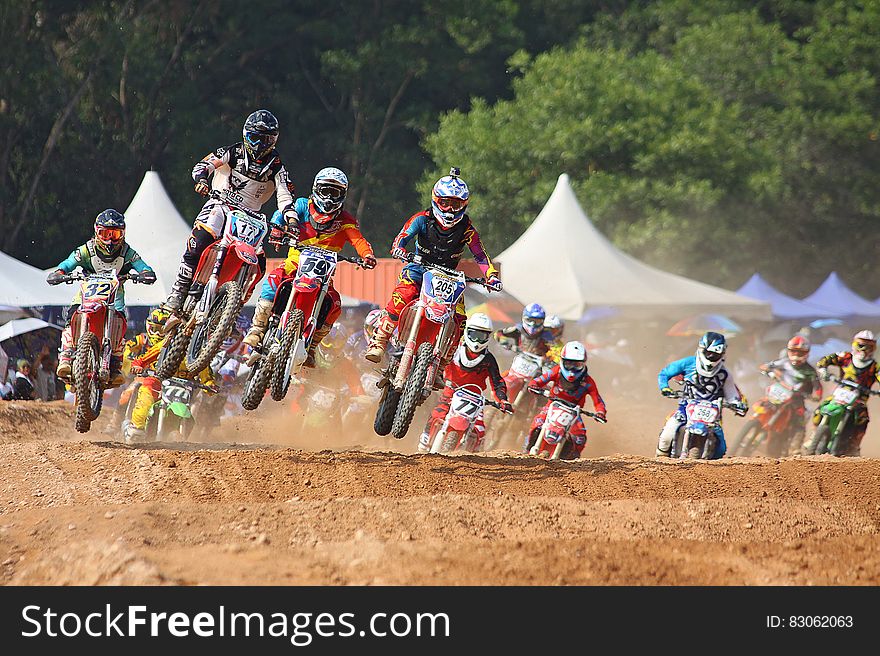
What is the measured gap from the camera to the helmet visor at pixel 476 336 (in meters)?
15.8

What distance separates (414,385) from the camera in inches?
476

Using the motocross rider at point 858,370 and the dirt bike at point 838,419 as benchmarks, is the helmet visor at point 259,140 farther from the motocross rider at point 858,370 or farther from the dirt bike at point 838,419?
the dirt bike at point 838,419

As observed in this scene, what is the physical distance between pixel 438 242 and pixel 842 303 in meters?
29.0

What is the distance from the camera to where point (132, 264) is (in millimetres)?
13609

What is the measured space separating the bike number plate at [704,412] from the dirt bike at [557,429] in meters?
1.16

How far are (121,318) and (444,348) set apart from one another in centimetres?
384

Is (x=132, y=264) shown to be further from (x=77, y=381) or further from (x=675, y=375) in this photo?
(x=675, y=375)

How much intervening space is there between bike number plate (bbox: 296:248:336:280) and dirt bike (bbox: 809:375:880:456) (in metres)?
9.09

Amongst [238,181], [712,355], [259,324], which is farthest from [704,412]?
[238,181]

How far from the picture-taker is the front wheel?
1861 cm

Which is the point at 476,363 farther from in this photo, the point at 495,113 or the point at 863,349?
the point at 495,113

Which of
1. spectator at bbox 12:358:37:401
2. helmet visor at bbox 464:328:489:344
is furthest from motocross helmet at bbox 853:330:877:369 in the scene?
spectator at bbox 12:358:37:401

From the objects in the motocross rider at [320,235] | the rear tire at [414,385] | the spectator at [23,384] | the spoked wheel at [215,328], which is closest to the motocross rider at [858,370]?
the rear tire at [414,385]

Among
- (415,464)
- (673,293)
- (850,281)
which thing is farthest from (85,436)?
(850,281)
